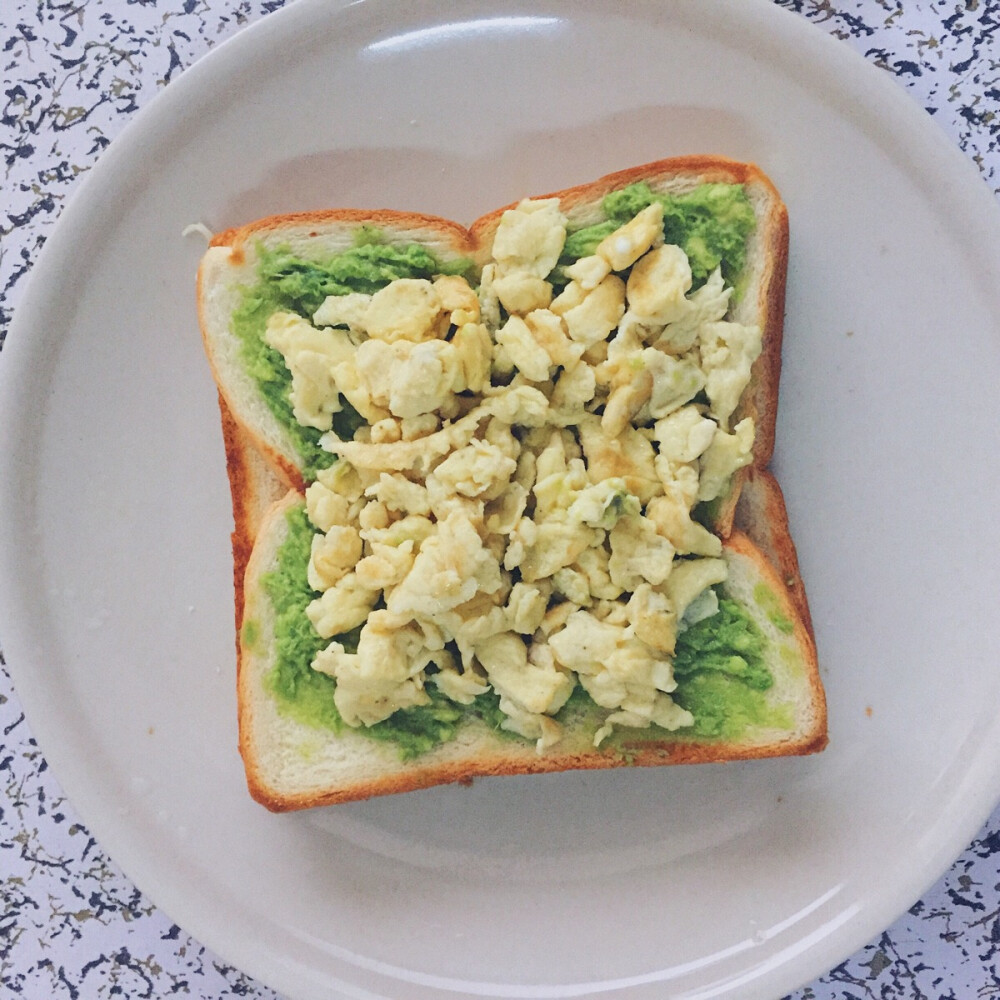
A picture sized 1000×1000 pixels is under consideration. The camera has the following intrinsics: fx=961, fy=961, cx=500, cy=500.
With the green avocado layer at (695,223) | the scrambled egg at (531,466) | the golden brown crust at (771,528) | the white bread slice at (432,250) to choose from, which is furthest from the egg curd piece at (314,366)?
the golden brown crust at (771,528)

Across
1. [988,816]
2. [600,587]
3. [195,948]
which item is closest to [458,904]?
[195,948]

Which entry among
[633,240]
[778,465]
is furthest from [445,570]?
[778,465]

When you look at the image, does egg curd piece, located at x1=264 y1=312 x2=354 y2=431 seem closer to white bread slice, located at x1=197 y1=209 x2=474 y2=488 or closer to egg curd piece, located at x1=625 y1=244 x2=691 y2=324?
white bread slice, located at x1=197 y1=209 x2=474 y2=488

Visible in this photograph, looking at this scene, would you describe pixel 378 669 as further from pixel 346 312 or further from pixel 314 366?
pixel 346 312

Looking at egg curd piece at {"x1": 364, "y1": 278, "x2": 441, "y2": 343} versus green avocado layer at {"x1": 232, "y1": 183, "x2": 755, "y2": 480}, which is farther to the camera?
green avocado layer at {"x1": 232, "y1": 183, "x2": 755, "y2": 480}

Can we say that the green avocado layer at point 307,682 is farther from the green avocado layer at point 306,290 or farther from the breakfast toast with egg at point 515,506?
the green avocado layer at point 306,290

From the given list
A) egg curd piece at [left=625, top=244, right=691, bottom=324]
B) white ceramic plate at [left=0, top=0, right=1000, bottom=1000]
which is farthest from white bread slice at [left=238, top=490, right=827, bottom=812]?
egg curd piece at [left=625, top=244, right=691, bottom=324]

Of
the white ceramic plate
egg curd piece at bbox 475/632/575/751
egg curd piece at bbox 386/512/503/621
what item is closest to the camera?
egg curd piece at bbox 386/512/503/621
